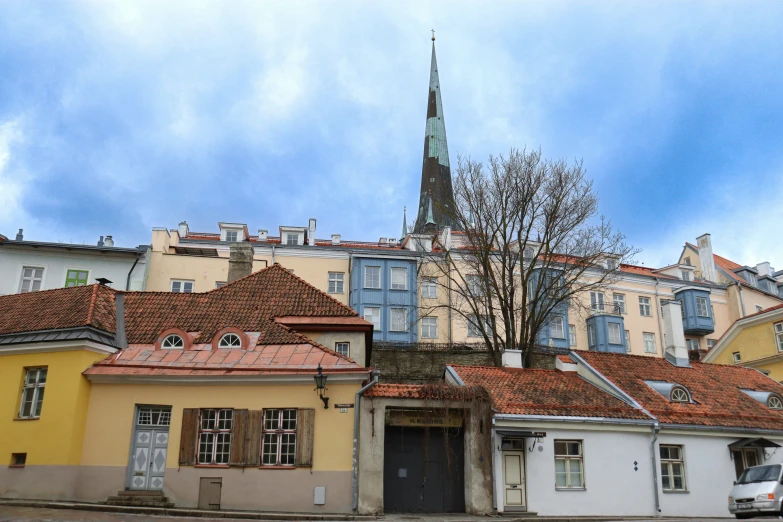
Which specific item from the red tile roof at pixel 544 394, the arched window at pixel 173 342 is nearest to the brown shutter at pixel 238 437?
the arched window at pixel 173 342

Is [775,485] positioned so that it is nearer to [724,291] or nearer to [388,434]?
[388,434]

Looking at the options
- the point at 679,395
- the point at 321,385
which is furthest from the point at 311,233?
the point at 321,385

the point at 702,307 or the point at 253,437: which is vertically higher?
the point at 702,307

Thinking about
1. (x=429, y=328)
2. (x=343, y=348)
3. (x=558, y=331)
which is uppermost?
(x=558, y=331)

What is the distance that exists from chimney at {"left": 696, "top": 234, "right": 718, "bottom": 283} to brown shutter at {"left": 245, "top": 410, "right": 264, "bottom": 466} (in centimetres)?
4941

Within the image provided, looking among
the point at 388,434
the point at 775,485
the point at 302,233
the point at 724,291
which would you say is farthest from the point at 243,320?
the point at 724,291

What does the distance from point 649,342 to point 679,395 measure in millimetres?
30562

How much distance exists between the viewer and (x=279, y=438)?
64.1 ft

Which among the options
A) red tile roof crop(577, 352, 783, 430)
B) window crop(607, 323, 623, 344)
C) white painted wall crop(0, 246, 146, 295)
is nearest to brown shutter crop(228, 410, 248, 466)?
red tile roof crop(577, 352, 783, 430)

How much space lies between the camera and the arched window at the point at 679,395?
24328 mm

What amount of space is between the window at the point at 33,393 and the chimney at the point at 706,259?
53.2 m

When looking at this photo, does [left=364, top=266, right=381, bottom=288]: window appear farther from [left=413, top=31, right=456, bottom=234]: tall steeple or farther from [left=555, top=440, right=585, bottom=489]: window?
[left=555, top=440, right=585, bottom=489]: window

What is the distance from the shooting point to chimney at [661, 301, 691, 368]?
28.1m

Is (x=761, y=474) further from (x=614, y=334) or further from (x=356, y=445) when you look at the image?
(x=614, y=334)
